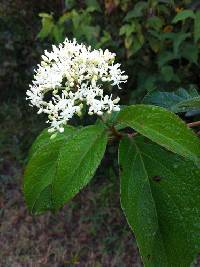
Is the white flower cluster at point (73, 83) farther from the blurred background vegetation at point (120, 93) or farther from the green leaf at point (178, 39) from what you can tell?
the green leaf at point (178, 39)

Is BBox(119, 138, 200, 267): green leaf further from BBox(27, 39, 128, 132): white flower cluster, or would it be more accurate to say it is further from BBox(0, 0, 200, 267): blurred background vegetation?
BBox(0, 0, 200, 267): blurred background vegetation

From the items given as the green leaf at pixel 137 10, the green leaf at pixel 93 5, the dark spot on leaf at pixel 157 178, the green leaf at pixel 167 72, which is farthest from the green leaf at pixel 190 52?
the dark spot on leaf at pixel 157 178

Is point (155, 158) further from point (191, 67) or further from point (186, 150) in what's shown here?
point (191, 67)

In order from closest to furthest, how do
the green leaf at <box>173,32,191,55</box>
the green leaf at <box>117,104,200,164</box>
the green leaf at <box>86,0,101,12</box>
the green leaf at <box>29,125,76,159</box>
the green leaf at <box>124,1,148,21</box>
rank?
1. the green leaf at <box>117,104,200,164</box>
2. the green leaf at <box>29,125,76,159</box>
3. the green leaf at <box>173,32,191,55</box>
4. the green leaf at <box>124,1,148,21</box>
5. the green leaf at <box>86,0,101,12</box>

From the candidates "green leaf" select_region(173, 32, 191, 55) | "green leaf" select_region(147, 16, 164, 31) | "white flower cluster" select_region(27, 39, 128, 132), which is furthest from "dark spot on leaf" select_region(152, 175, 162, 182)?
"green leaf" select_region(147, 16, 164, 31)

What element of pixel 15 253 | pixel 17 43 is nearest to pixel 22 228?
pixel 15 253

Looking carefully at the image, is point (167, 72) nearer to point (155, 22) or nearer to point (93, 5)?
point (155, 22)
